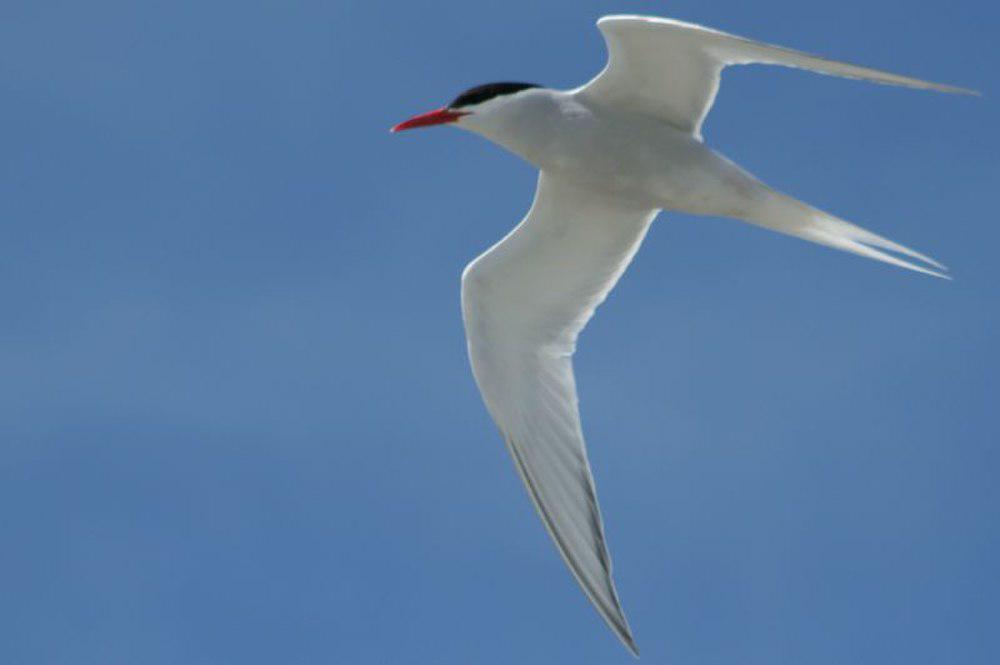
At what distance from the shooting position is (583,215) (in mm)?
8586

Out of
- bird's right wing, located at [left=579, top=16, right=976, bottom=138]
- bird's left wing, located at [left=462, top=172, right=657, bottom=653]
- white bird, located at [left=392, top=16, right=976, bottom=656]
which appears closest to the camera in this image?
bird's right wing, located at [left=579, top=16, right=976, bottom=138]

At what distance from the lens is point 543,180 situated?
8500mm

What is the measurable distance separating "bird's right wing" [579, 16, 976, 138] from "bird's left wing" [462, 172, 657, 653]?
643mm

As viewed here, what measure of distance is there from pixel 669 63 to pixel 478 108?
3.66 ft

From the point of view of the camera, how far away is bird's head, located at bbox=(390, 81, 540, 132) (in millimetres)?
8133

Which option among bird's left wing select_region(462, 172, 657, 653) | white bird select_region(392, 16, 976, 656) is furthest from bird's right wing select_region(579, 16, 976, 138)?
bird's left wing select_region(462, 172, 657, 653)

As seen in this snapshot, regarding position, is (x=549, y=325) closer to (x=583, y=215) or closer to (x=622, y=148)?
(x=583, y=215)

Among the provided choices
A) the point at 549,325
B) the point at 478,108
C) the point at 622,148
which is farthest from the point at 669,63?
the point at 549,325

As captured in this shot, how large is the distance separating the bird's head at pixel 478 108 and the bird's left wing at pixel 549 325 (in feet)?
1.75

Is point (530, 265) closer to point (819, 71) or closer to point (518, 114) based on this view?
point (518, 114)

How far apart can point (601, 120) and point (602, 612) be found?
8.90 feet

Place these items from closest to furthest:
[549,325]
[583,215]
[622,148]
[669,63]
→ [669,63] < [622,148] < [583,215] < [549,325]

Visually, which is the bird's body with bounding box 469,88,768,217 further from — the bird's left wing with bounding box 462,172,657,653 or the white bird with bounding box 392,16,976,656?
the bird's left wing with bounding box 462,172,657,653

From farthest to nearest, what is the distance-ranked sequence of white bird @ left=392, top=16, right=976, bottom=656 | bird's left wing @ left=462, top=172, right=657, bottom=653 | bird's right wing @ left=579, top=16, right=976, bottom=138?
1. bird's left wing @ left=462, top=172, right=657, bottom=653
2. white bird @ left=392, top=16, right=976, bottom=656
3. bird's right wing @ left=579, top=16, right=976, bottom=138
